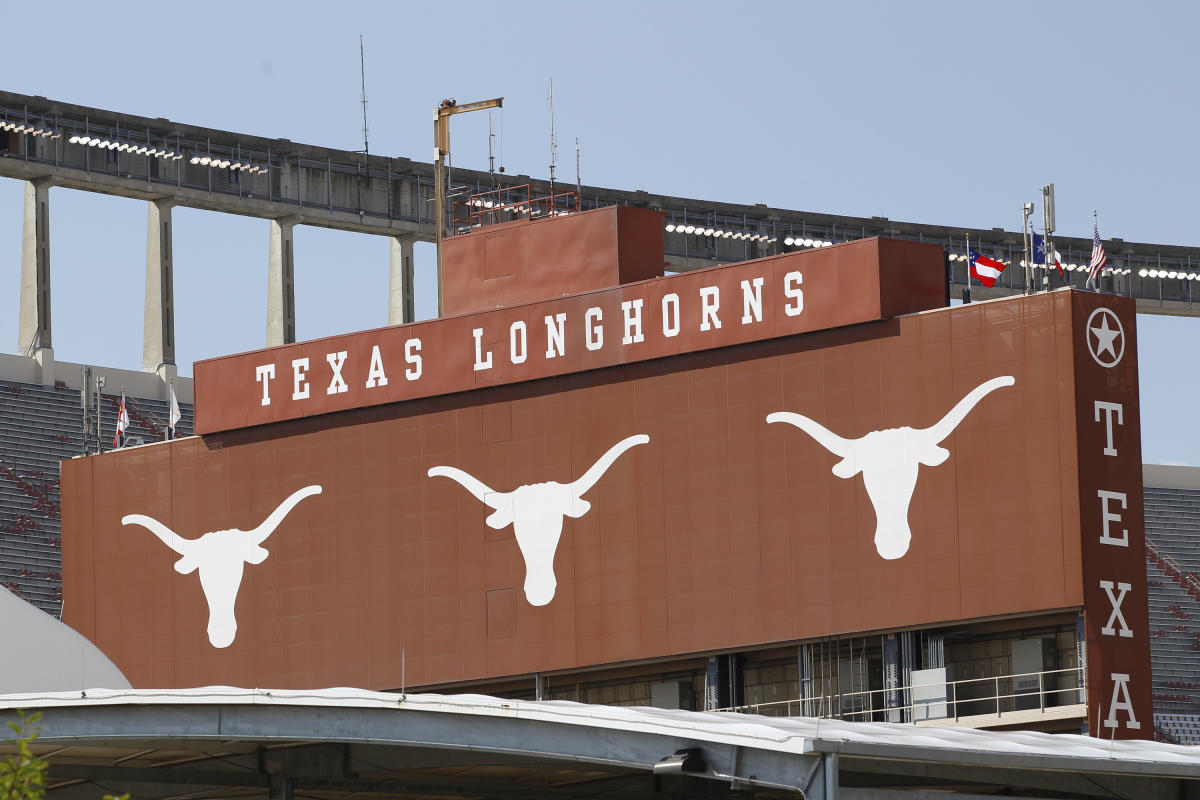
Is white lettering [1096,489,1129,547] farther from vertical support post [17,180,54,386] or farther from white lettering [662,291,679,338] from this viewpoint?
vertical support post [17,180,54,386]

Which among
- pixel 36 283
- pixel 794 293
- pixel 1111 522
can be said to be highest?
pixel 36 283

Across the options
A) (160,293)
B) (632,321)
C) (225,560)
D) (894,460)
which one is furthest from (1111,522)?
(160,293)

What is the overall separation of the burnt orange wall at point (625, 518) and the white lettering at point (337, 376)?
0.60 metres

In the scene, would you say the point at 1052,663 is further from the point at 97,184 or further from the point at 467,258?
the point at 97,184

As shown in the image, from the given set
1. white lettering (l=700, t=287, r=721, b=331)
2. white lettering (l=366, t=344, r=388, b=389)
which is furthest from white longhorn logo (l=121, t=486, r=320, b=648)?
white lettering (l=700, t=287, r=721, b=331)

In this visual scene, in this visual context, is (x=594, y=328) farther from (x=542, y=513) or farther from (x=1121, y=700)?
(x=1121, y=700)

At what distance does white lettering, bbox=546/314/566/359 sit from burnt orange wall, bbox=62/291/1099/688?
651 millimetres

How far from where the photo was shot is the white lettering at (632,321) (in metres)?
48.2

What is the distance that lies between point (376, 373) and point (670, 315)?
302 inches

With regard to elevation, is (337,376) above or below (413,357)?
below

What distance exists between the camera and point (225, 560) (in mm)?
52938

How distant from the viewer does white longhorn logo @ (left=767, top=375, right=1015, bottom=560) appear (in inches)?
1745

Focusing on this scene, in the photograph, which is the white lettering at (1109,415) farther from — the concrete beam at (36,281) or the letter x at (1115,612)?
the concrete beam at (36,281)

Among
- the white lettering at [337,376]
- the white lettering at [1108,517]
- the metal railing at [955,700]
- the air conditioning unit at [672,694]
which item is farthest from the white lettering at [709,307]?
the white lettering at [337,376]
